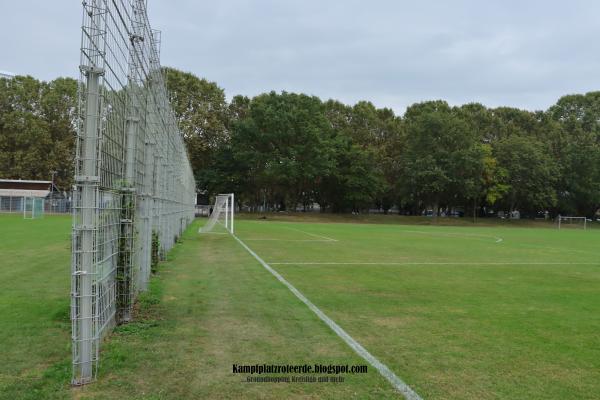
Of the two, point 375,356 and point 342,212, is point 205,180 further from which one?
point 375,356

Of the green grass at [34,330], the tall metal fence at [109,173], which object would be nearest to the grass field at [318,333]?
the green grass at [34,330]

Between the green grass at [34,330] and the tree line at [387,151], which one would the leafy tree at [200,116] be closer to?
the tree line at [387,151]

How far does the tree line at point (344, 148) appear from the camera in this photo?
57.3 meters

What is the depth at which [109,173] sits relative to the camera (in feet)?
16.8

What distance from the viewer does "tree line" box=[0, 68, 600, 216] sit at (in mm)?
57312

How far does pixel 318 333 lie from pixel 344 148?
192ft

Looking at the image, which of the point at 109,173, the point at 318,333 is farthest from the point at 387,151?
the point at 109,173

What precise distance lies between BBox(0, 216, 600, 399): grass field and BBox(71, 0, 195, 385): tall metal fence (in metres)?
0.44

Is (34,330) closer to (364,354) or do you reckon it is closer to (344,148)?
(364,354)

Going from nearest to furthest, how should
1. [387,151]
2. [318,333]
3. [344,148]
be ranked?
[318,333], [344,148], [387,151]

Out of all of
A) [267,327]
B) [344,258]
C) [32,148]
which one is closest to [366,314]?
[267,327]

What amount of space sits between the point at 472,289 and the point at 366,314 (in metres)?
3.40

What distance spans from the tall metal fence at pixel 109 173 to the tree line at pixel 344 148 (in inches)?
1883

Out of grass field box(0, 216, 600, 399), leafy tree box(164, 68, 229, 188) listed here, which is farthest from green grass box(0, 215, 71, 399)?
leafy tree box(164, 68, 229, 188)
